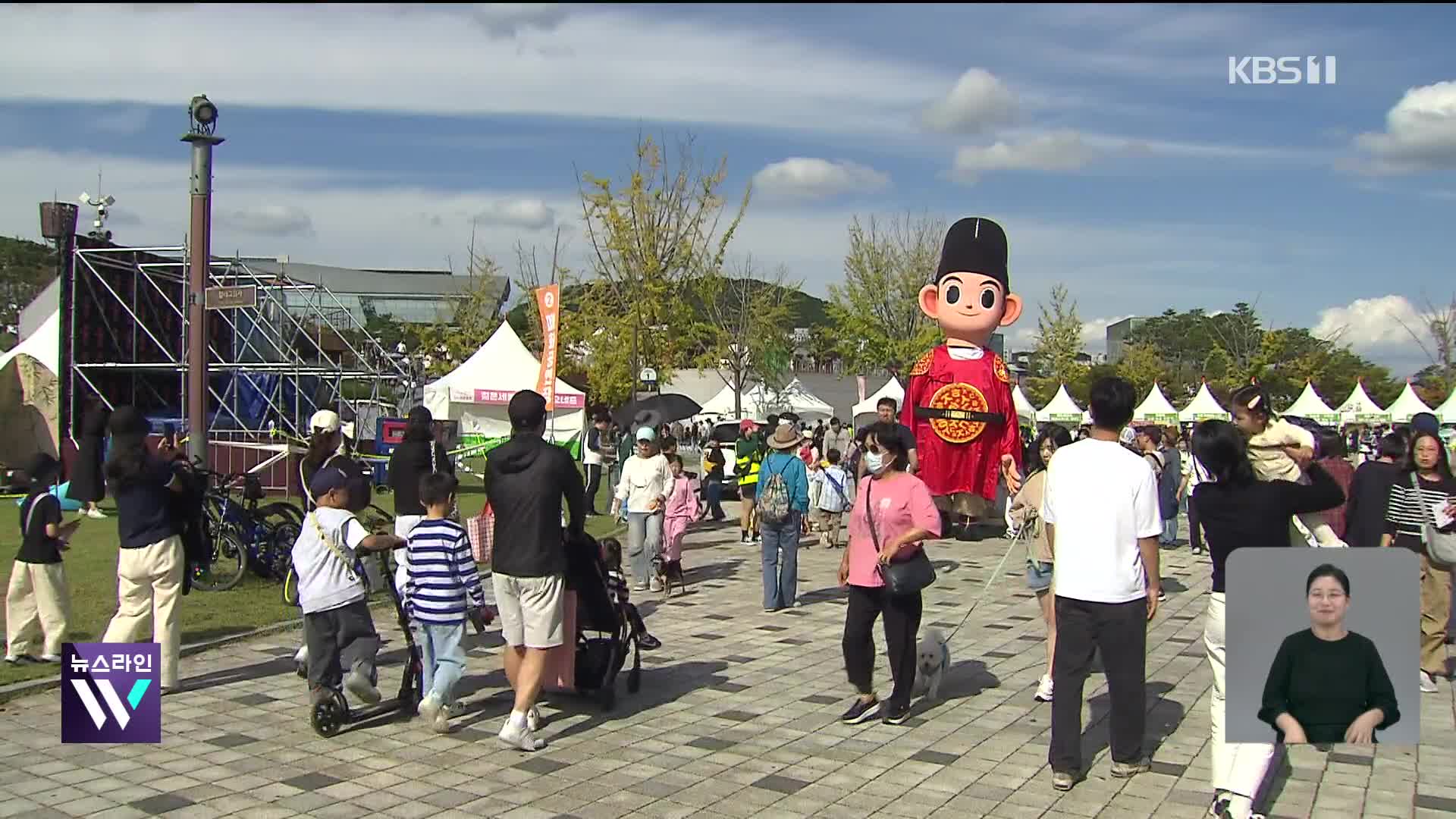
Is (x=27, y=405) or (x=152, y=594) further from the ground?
(x=27, y=405)

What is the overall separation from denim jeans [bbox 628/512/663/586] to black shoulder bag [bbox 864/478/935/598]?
4.99 metres

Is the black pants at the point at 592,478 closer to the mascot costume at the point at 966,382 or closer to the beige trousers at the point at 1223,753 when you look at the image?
the mascot costume at the point at 966,382

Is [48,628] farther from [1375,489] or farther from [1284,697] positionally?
[1375,489]

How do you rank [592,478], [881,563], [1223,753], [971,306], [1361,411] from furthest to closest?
[1361,411]
[592,478]
[971,306]
[881,563]
[1223,753]

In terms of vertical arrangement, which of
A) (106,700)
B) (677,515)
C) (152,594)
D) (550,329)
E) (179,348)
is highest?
(179,348)

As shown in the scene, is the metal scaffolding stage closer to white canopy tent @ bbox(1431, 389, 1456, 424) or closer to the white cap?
the white cap

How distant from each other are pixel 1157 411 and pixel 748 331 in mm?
16105

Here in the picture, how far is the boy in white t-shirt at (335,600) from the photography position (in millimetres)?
6633

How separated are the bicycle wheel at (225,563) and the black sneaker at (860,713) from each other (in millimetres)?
6892

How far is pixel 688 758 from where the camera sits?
6238mm

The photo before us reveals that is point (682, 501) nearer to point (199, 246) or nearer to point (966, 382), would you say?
point (966, 382)

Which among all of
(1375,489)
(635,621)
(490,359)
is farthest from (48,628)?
(490,359)

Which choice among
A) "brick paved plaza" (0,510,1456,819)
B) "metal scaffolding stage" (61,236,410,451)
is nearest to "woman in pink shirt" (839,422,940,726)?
"brick paved plaza" (0,510,1456,819)

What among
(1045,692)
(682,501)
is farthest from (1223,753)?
(682,501)
